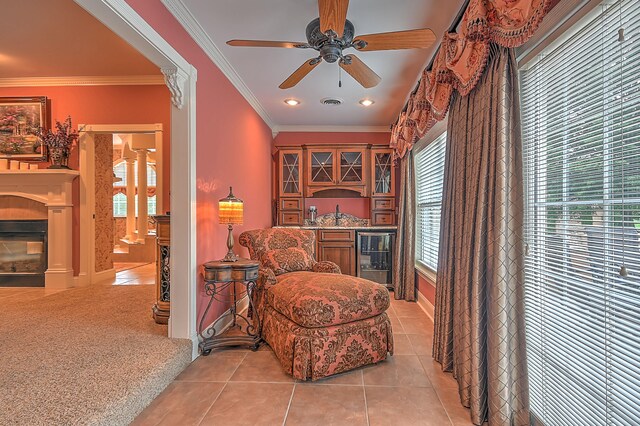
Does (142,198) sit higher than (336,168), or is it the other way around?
(336,168)

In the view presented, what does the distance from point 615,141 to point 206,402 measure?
2428mm

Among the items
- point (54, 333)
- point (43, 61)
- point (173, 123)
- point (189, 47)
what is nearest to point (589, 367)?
point (173, 123)

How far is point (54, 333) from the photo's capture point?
97.1 inches

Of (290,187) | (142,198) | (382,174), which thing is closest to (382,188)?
(382,174)

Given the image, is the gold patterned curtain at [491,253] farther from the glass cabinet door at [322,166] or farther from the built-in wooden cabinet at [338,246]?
the glass cabinet door at [322,166]

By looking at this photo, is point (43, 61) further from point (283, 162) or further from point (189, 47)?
point (283, 162)

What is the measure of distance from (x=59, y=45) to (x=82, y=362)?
Answer: 3.00 metres

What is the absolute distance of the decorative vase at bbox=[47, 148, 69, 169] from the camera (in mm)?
3943

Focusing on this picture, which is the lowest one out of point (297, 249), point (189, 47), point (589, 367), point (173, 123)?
point (589, 367)

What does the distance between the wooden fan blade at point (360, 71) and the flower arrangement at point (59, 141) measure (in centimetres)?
382

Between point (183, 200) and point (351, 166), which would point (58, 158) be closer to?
point (183, 200)

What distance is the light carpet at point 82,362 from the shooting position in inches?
60.7

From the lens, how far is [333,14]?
5.80 ft

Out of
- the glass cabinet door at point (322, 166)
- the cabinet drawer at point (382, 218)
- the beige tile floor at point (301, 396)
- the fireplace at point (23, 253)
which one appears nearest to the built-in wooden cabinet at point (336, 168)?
the glass cabinet door at point (322, 166)
